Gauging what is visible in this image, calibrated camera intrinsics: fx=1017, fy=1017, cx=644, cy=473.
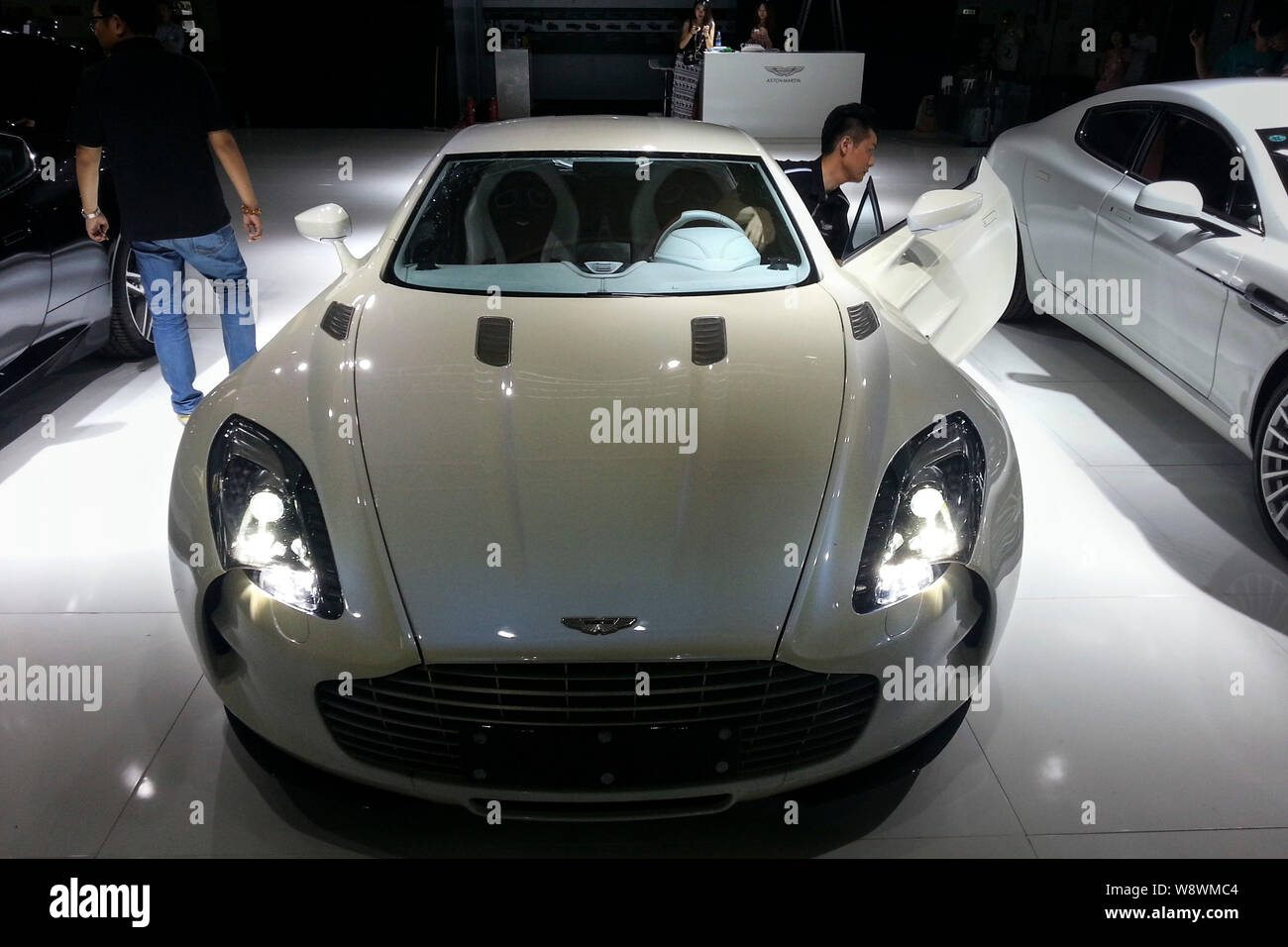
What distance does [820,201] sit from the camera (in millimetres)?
3613

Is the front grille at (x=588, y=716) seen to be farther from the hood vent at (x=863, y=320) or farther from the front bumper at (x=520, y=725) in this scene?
the hood vent at (x=863, y=320)

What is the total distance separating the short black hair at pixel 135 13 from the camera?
3162 millimetres

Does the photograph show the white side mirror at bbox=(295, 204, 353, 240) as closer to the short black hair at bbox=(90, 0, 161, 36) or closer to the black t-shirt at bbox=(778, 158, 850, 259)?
the short black hair at bbox=(90, 0, 161, 36)

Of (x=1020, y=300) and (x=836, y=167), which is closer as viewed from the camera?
(x=836, y=167)

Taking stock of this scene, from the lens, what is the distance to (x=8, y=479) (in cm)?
328

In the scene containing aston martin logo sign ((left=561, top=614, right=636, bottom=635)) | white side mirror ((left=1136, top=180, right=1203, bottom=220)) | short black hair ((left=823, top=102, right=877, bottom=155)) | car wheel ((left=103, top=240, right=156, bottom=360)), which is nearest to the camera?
aston martin logo sign ((left=561, top=614, right=636, bottom=635))

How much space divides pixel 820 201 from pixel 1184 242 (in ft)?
3.87

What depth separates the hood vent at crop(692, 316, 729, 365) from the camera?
6.72ft

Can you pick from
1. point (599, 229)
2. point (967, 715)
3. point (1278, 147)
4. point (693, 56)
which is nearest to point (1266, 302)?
point (1278, 147)

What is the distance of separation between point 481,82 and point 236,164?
46.3 ft

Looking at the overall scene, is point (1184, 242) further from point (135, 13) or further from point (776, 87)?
point (776, 87)

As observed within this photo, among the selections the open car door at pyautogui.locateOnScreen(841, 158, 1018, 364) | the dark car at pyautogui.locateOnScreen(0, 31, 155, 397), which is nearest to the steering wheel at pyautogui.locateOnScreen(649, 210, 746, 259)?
the open car door at pyautogui.locateOnScreen(841, 158, 1018, 364)


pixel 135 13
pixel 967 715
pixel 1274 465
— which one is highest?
pixel 135 13

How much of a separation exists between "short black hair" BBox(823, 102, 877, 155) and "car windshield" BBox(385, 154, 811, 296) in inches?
32.3
